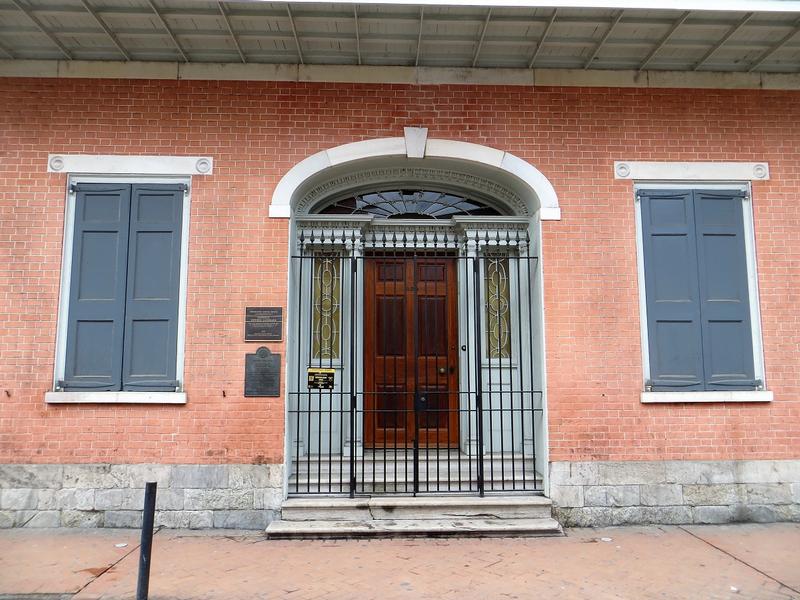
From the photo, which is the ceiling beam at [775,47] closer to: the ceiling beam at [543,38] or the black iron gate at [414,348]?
the ceiling beam at [543,38]

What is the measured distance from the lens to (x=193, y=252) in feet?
21.3

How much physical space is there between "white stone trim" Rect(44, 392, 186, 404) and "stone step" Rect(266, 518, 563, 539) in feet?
5.72

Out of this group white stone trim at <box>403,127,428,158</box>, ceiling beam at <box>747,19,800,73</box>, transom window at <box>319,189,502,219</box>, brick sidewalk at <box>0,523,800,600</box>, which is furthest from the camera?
transom window at <box>319,189,502,219</box>

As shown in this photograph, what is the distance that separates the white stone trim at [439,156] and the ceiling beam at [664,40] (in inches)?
71.6

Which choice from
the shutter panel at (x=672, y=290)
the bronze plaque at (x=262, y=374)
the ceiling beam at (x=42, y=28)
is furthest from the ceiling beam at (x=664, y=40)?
the ceiling beam at (x=42, y=28)

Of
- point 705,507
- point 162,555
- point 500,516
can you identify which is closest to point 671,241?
point 705,507

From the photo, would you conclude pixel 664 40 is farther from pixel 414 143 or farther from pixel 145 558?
pixel 145 558

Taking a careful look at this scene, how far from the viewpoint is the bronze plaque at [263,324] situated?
638 cm

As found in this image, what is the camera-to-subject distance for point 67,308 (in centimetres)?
644

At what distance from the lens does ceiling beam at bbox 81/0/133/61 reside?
19.1 ft

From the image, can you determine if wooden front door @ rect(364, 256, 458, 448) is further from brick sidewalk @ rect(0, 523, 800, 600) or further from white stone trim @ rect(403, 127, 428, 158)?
brick sidewalk @ rect(0, 523, 800, 600)

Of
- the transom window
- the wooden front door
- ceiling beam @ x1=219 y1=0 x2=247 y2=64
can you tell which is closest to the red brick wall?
ceiling beam @ x1=219 y1=0 x2=247 y2=64

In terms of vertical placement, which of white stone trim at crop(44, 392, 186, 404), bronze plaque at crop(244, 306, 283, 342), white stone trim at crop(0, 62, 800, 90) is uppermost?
white stone trim at crop(0, 62, 800, 90)

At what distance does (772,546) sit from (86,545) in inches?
267
